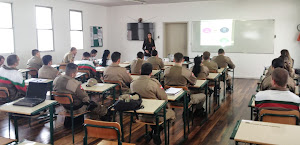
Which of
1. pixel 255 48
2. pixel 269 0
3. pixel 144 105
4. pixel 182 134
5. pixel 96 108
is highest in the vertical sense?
pixel 269 0

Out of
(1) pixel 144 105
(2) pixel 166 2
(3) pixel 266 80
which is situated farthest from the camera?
(2) pixel 166 2

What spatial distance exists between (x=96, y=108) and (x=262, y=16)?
7.35 m

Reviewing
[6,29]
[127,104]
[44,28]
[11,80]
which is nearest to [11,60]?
[11,80]

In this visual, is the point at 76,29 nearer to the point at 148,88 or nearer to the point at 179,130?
the point at 179,130

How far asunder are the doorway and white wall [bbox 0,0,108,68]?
9.48 ft

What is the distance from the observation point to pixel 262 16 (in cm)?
952

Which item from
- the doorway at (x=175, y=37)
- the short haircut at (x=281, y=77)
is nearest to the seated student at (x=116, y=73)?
the short haircut at (x=281, y=77)

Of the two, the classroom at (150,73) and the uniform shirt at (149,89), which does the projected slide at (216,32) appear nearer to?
the classroom at (150,73)

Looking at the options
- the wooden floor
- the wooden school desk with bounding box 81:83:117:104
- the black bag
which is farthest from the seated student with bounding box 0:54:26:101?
the black bag

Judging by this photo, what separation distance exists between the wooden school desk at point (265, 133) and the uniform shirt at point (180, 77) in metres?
2.03

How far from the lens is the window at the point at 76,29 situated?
10.6 m

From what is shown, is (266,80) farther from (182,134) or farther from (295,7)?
(295,7)

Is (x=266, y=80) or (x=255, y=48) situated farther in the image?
(x=255, y=48)

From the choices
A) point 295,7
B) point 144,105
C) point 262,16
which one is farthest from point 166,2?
point 144,105
